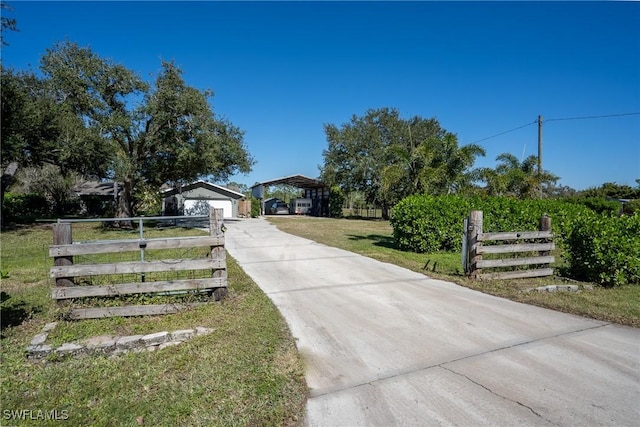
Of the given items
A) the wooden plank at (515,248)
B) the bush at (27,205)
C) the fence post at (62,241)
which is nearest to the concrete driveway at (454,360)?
the wooden plank at (515,248)

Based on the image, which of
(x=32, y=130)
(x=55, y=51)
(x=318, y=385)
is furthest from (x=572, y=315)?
(x=55, y=51)

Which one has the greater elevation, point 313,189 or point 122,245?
point 313,189

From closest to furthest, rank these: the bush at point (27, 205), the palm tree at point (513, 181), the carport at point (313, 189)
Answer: the palm tree at point (513, 181)
the bush at point (27, 205)
the carport at point (313, 189)

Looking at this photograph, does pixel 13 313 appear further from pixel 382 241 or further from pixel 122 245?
pixel 382 241

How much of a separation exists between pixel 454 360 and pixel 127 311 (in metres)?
3.97

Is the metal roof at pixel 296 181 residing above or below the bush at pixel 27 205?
above

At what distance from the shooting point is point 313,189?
40.4 m

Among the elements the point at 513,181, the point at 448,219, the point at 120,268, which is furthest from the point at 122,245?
the point at 513,181

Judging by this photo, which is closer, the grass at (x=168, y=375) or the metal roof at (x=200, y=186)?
the grass at (x=168, y=375)

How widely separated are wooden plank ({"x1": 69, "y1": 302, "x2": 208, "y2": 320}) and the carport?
29.9m

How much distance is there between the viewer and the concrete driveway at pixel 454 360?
2.46m

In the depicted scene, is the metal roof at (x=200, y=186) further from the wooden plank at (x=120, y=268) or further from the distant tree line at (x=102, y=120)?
the wooden plank at (x=120, y=268)

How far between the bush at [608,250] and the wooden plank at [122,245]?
21.7 ft

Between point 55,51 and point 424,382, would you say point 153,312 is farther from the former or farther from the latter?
point 55,51
